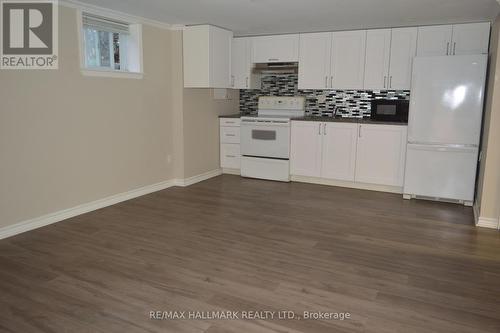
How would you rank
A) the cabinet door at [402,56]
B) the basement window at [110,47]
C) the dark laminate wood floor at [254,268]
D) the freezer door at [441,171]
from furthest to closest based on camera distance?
the cabinet door at [402,56] → the freezer door at [441,171] → the basement window at [110,47] → the dark laminate wood floor at [254,268]

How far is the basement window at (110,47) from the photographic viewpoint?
4172 millimetres

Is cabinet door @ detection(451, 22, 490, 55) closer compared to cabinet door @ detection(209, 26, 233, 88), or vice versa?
cabinet door @ detection(451, 22, 490, 55)

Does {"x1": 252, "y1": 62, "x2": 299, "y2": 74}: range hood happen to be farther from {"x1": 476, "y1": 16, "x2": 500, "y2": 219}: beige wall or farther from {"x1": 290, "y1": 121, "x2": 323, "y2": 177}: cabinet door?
{"x1": 476, "y1": 16, "x2": 500, "y2": 219}: beige wall

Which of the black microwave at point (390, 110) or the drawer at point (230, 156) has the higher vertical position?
the black microwave at point (390, 110)

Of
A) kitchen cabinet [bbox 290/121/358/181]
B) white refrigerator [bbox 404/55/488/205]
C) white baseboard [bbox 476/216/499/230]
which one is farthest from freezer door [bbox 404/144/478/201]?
kitchen cabinet [bbox 290/121/358/181]

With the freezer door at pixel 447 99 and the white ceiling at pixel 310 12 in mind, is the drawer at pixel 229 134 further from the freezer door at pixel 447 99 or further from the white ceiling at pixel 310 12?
the freezer door at pixel 447 99

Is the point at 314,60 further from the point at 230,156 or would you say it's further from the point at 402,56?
the point at 230,156

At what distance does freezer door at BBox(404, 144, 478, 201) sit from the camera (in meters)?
4.61

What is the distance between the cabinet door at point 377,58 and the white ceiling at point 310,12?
173 millimetres

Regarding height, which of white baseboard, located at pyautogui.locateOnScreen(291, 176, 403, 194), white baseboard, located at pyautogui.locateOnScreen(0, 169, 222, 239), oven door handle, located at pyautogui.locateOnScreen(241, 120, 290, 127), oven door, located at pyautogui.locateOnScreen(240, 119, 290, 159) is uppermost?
oven door handle, located at pyautogui.locateOnScreen(241, 120, 290, 127)

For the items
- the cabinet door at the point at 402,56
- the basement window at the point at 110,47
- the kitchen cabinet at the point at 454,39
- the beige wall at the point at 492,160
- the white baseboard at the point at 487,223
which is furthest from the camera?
the cabinet door at the point at 402,56

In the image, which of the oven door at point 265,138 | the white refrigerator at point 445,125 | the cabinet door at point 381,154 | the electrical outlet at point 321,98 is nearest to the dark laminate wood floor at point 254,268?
the white refrigerator at point 445,125

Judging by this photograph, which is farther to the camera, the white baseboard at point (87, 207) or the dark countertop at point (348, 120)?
the dark countertop at point (348, 120)

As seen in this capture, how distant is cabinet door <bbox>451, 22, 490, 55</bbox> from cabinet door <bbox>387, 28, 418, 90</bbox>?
47 centimetres
